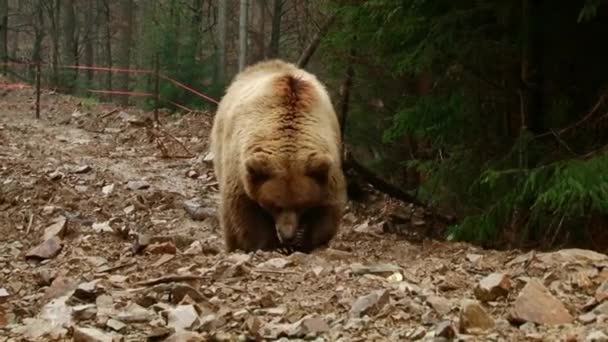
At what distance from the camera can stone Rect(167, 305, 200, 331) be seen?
4.57 meters

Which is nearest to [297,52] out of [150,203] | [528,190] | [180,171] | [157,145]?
[157,145]

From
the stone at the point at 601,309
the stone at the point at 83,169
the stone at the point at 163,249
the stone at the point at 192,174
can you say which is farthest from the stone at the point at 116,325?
the stone at the point at 192,174

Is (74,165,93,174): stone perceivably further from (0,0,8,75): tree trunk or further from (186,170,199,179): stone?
(0,0,8,75): tree trunk

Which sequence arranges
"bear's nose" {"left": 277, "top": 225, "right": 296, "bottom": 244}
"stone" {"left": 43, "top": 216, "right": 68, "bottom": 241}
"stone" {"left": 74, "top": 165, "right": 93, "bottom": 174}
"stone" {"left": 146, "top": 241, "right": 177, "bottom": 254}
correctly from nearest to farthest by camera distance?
"stone" {"left": 146, "top": 241, "right": 177, "bottom": 254}
"bear's nose" {"left": 277, "top": 225, "right": 296, "bottom": 244}
"stone" {"left": 43, "top": 216, "right": 68, "bottom": 241}
"stone" {"left": 74, "top": 165, "right": 93, "bottom": 174}

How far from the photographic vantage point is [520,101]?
8.16 m

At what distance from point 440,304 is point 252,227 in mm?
3337

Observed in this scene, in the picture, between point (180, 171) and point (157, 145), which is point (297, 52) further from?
point (180, 171)

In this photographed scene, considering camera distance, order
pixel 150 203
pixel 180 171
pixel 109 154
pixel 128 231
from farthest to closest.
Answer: pixel 109 154 → pixel 180 171 → pixel 150 203 → pixel 128 231

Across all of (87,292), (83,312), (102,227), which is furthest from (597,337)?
(102,227)

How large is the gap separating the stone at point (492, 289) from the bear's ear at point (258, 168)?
9.11 ft

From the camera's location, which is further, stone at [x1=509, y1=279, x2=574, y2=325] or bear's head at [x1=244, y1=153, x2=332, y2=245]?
bear's head at [x1=244, y1=153, x2=332, y2=245]

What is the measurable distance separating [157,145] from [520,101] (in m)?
9.13

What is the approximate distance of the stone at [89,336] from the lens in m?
4.42

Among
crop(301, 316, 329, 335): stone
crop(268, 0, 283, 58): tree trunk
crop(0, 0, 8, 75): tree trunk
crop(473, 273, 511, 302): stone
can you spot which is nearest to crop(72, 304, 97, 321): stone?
crop(301, 316, 329, 335): stone
